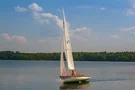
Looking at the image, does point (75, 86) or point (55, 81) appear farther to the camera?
point (55, 81)

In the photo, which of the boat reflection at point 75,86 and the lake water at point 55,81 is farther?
the lake water at point 55,81

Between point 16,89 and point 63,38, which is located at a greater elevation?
point 63,38

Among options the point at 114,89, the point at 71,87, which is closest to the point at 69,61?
the point at 71,87

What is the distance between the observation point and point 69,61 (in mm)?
55656

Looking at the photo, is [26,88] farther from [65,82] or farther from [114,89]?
[114,89]

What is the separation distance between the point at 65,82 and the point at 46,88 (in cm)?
373

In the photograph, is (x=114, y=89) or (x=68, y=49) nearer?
(x=114, y=89)

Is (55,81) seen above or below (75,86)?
above

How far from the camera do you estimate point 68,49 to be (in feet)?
180

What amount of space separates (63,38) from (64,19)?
9.59 feet

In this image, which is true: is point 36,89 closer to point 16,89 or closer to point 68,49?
point 16,89

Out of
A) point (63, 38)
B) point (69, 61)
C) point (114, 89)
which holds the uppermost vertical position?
point (63, 38)

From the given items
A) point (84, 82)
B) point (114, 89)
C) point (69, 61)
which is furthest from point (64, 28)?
point (114, 89)

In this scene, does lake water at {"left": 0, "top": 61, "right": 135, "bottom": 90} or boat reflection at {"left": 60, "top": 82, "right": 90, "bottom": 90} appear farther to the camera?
lake water at {"left": 0, "top": 61, "right": 135, "bottom": 90}
